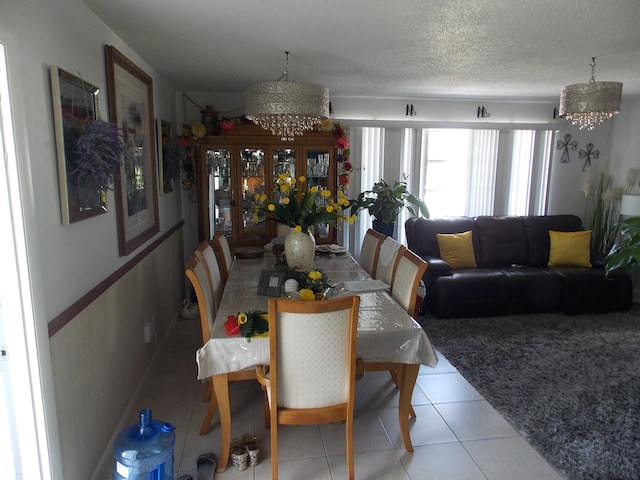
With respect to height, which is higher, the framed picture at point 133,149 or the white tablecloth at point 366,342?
the framed picture at point 133,149

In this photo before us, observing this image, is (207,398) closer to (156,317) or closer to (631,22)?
(156,317)

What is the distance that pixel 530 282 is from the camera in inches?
166

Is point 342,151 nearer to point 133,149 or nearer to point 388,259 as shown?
point 388,259

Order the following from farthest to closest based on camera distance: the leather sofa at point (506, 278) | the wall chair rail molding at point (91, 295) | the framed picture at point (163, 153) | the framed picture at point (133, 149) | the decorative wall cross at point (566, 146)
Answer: the decorative wall cross at point (566, 146) → the leather sofa at point (506, 278) → the framed picture at point (163, 153) → the framed picture at point (133, 149) → the wall chair rail molding at point (91, 295)

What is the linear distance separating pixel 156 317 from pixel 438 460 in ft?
7.40

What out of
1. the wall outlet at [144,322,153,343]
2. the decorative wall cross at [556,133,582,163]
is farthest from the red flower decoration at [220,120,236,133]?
the decorative wall cross at [556,133,582,163]

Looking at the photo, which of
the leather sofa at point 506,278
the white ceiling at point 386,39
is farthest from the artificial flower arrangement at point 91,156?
the leather sofa at point 506,278

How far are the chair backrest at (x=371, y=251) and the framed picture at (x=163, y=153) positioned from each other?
5.84 ft

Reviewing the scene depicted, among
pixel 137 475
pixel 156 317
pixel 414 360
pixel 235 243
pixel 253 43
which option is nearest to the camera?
pixel 137 475

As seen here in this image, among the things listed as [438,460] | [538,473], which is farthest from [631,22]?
[438,460]

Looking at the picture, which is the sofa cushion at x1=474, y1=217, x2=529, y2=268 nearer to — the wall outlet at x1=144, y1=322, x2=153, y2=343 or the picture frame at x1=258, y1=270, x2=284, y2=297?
the picture frame at x1=258, y1=270, x2=284, y2=297

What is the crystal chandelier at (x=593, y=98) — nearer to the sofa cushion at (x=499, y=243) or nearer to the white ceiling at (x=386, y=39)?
the white ceiling at (x=386, y=39)

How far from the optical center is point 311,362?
71.5 inches

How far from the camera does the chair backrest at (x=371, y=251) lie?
318 centimetres
